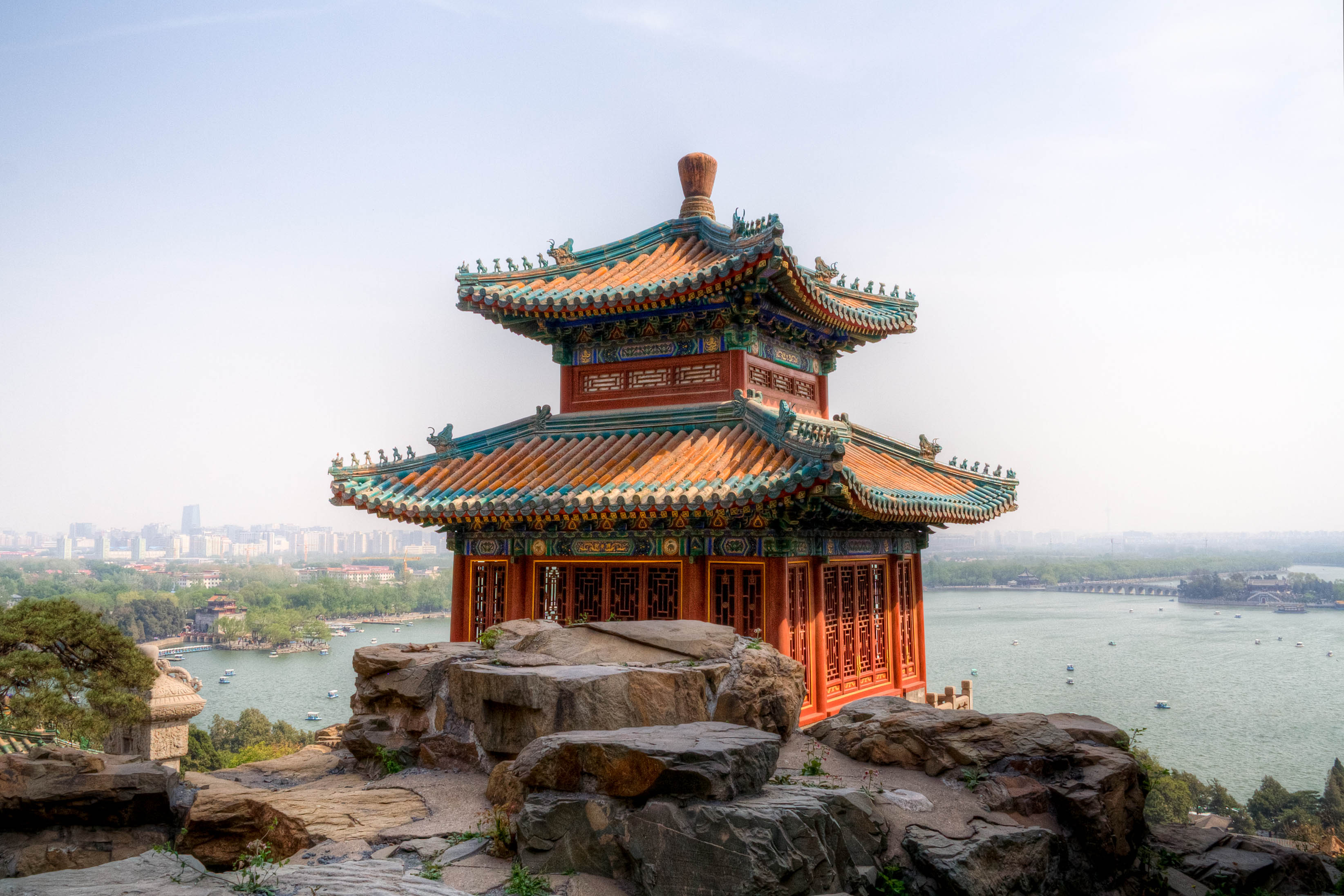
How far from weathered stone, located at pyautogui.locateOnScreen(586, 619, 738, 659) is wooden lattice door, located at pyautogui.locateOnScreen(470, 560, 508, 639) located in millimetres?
3719

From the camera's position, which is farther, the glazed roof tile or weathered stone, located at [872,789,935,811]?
the glazed roof tile

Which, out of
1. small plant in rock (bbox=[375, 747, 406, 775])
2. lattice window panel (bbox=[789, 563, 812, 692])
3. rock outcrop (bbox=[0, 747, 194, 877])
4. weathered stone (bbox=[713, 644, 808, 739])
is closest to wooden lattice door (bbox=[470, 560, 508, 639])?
lattice window panel (bbox=[789, 563, 812, 692])

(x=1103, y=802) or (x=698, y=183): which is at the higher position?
(x=698, y=183)

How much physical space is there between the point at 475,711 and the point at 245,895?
3.07m

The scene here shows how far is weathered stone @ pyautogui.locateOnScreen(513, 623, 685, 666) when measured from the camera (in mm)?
8711

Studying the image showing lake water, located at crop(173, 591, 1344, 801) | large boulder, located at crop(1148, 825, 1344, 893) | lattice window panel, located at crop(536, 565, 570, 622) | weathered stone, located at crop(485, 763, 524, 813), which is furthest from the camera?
lake water, located at crop(173, 591, 1344, 801)

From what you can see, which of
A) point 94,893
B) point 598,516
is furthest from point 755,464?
point 94,893

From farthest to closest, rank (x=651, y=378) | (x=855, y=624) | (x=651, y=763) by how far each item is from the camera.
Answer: (x=651, y=378) → (x=855, y=624) → (x=651, y=763)

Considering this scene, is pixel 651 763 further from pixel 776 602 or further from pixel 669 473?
pixel 669 473

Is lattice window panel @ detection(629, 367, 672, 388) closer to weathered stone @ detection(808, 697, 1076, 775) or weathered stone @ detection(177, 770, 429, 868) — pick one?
weathered stone @ detection(808, 697, 1076, 775)

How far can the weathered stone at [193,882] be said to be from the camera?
17.8 ft

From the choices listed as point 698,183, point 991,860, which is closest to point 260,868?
point 991,860

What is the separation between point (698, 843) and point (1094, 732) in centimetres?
532

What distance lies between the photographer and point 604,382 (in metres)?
14.1
